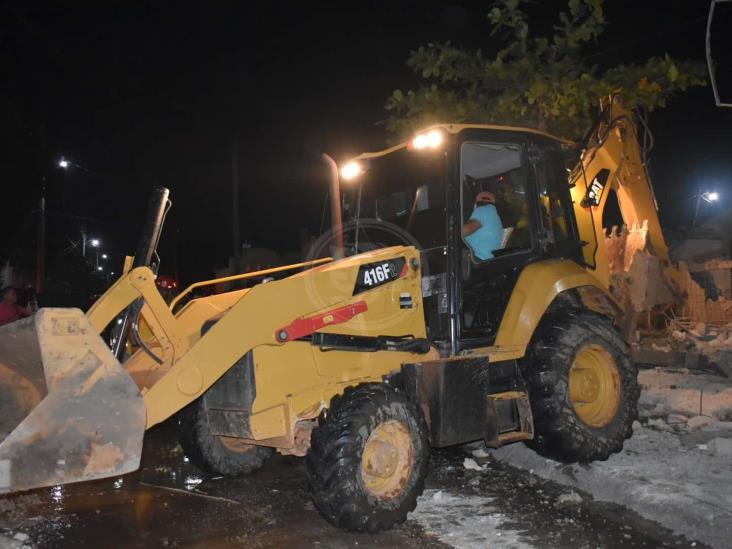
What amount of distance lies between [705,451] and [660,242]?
3.53 m

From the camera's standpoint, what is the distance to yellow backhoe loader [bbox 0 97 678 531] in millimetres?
3893

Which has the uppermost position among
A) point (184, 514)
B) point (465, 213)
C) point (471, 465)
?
point (465, 213)

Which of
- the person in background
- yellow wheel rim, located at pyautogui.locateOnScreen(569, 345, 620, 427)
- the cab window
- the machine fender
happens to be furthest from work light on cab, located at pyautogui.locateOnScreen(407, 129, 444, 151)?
the person in background

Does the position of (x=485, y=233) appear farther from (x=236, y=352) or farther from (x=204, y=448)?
(x=204, y=448)

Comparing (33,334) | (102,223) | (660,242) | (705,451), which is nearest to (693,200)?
(660,242)

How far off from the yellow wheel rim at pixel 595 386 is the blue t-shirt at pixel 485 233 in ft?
4.30

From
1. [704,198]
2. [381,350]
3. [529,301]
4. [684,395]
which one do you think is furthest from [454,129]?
[704,198]

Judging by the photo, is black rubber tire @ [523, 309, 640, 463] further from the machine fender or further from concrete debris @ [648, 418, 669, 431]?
concrete debris @ [648, 418, 669, 431]

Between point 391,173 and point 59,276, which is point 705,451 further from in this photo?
point 59,276

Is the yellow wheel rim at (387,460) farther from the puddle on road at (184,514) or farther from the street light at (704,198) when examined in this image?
the street light at (704,198)

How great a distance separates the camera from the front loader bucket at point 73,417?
3.49 m

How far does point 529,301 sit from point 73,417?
3.77 m

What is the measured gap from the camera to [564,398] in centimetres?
551

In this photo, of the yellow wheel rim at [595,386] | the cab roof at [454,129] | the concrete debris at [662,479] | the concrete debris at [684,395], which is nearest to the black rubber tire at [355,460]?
the concrete debris at [662,479]
